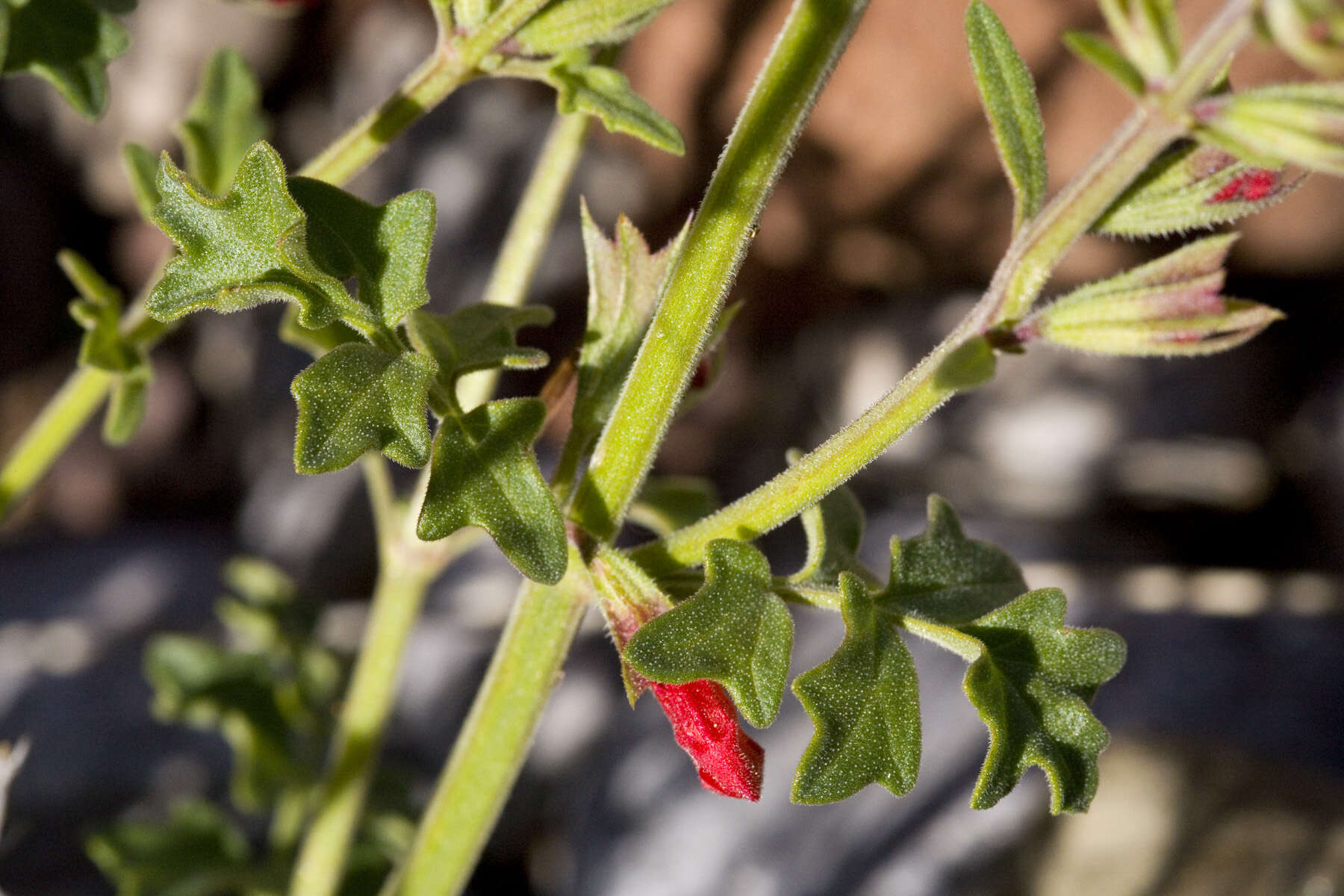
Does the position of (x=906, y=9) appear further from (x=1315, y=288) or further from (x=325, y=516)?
(x=325, y=516)

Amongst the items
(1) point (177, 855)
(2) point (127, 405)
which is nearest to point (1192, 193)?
(2) point (127, 405)

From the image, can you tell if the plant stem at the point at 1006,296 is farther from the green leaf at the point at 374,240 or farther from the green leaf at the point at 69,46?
the green leaf at the point at 69,46

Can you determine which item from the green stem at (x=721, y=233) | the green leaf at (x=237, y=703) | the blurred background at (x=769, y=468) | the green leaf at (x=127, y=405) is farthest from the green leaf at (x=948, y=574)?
the blurred background at (x=769, y=468)

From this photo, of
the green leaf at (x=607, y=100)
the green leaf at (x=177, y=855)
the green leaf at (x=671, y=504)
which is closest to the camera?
the green leaf at (x=607, y=100)

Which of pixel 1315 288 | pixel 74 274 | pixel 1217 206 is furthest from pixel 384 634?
pixel 1315 288

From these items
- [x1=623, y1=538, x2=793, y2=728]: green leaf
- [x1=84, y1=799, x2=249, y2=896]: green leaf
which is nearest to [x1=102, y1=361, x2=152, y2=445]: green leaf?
[x1=623, y1=538, x2=793, y2=728]: green leaf

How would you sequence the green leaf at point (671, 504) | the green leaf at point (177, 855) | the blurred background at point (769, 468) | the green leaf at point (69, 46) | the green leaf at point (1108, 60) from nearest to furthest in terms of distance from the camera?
the green leaf at point (1108, 60) → the green leaf at point (69, 46) → the green leaf at point (671, 504) → the green leaf at point (177, 855) → the blurred background at point (769, 468)
